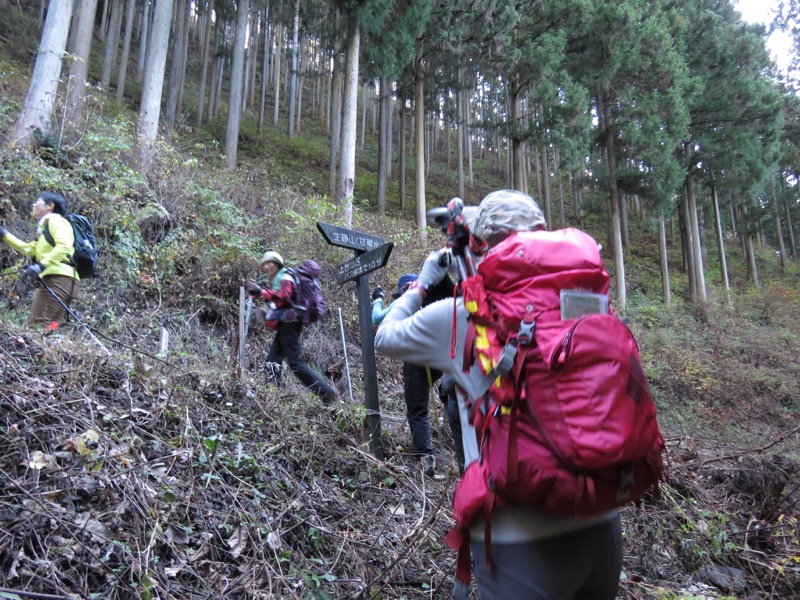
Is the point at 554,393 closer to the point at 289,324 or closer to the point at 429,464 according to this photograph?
the point at 429,464

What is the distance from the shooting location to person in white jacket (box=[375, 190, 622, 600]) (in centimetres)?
138

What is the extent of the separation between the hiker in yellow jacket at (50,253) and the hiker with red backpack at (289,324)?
193cm

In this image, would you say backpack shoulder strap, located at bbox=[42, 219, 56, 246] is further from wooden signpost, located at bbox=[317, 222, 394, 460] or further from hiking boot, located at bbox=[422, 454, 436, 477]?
hiking boot, located at bbox=[422, 454, 436, 477]

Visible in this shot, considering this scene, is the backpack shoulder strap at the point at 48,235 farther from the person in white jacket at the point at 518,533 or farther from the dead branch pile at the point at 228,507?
the person in white jacket at the point at 518,533

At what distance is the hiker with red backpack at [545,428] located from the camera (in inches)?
49.8

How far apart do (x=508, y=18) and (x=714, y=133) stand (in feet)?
40.8

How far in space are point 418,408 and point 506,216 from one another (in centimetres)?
347

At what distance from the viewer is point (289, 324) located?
5629 millimetres

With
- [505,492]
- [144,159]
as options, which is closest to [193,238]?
[144,159]

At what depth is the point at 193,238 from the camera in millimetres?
8680

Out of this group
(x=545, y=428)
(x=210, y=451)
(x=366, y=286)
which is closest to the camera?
(x=545, y=428)

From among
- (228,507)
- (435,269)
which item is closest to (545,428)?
(435,269)

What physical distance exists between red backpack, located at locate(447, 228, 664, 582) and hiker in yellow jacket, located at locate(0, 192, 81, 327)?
16.8 feet

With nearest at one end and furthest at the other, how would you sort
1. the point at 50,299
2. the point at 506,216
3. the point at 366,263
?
the point at 506,216 < the point at 366,263 < the point at 50,299
